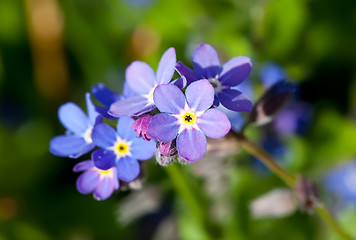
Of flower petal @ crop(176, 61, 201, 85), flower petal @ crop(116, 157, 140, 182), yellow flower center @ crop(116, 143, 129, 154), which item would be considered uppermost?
flower petal @ crop(176, 61, 201, 85)

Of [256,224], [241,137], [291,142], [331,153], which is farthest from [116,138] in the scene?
[331,153]

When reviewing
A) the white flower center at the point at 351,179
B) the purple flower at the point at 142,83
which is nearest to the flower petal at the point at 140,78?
the purple flower at the point at 142,83

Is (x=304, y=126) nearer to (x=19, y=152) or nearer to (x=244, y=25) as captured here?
(x=244, y=25)

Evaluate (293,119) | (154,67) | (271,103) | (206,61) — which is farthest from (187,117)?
(154,67)

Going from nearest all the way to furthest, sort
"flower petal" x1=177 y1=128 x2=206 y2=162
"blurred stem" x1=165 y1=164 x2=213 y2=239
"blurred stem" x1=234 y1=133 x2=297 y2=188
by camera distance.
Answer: "flower petal" x1=177 y1=128 x2=206 y2=162, "blurred stem" x1=234 y1=133 x2=297 y2=188, "blurred stem" x1=165 y1=164 x2=213 y2=239

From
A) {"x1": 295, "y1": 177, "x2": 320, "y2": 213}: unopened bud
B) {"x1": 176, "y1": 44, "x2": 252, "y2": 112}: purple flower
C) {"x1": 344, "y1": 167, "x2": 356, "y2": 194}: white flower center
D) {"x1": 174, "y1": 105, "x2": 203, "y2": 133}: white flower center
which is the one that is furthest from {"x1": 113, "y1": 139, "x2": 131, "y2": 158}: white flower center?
{"x1": 344, "y1": 167, "x2": 356, "y2": 194}: white flower center

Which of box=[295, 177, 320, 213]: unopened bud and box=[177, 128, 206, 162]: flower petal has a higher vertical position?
box=[177, 128, 206, 162]: flower petal

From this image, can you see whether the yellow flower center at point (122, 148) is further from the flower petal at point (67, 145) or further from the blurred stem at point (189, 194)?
the blurred stem at point (189, 194)

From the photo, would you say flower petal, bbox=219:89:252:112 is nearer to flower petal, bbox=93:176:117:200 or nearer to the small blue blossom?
flower petal, bbox=93:176:117:200
